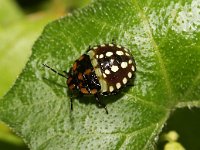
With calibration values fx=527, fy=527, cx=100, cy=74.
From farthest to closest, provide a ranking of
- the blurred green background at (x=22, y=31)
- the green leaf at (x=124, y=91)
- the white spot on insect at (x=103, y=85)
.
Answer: the blurred green background at (x=22, y=31) < the white spot on insect at (x=103, y=85) < the green leaf at (x=124, y=91)

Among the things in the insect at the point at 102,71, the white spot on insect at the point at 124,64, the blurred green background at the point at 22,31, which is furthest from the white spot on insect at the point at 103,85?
the blurred green background at the point at 22,31

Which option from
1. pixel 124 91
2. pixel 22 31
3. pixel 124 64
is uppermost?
pixel 22 31

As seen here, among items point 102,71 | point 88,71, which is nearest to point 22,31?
point 88,71

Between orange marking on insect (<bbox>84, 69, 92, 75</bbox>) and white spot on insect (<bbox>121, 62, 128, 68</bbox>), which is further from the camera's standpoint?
orange marking on insect (<bbox>84, 69, 92, 75</bbox>)

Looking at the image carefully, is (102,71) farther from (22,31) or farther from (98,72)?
(22,31)

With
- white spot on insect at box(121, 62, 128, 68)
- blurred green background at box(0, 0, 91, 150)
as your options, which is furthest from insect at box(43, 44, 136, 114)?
blurred green background at box(0, 0, 91, 150)

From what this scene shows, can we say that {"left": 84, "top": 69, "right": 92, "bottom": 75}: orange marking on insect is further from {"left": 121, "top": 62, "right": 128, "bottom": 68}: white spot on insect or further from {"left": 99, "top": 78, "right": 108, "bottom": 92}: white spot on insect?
{"left": 121, "top": 62, "right": 128, "bottom": 68}: white spot on insect

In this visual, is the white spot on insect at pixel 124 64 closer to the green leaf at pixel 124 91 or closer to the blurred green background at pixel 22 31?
the green leaf at pixel 124 91
